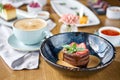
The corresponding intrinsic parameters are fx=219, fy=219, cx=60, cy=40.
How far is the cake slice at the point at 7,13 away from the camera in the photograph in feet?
3.59

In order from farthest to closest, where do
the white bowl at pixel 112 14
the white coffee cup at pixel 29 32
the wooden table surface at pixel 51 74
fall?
1. the white bowl at pixel 112 14
2. the white coffee cup at pixel 29 32
3. the wooden table surface at pixel 51 74

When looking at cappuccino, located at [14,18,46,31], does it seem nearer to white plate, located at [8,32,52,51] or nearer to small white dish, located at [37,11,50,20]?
white plate, located at [8,32,52,51]

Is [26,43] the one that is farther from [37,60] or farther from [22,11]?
[22,11]

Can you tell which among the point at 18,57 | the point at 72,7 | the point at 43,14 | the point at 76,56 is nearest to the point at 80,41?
the point at 76,56

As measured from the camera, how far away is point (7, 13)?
1.10 metres

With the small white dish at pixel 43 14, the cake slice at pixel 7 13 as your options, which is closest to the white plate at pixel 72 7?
the small white dish at pixel 43 14

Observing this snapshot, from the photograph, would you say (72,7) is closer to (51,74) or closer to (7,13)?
(7,13)

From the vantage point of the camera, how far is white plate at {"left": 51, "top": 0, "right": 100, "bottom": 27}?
115 centimetres

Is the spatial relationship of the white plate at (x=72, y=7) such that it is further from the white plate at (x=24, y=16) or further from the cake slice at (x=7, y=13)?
the cake slice at (x=7, y=13)

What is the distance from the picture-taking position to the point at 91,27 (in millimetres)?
1076

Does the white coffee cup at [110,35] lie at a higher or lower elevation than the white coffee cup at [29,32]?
lower

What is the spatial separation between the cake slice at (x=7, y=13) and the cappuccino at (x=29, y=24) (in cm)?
20

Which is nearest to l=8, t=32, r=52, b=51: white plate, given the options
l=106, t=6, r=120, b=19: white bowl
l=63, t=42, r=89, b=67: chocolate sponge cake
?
l=63, t=42, r=89, b=67: chocolate sponge cake

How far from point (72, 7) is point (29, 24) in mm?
489
